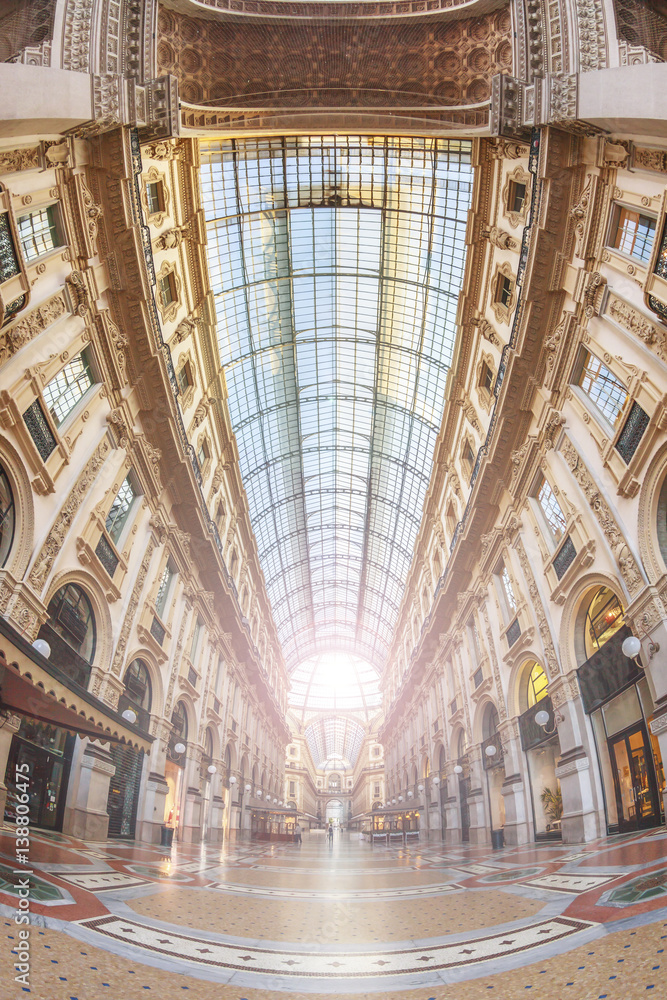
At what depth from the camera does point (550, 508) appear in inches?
747

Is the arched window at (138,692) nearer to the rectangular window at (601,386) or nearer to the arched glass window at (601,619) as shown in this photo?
the arched glass window at (601,619)

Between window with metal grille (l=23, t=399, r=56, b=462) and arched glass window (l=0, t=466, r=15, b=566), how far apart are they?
1.23 m

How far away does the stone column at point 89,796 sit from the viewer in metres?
14.4

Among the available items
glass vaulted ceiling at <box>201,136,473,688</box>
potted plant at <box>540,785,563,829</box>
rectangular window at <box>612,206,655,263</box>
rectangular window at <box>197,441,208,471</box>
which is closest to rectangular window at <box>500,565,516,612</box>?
potted plant at <box>540,785,563,829</box>

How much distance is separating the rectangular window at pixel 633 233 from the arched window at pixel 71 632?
17.7 m

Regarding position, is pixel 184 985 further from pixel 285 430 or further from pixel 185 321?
pixel 285 430

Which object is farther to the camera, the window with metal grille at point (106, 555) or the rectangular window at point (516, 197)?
the rectangular window at point (516, 197)

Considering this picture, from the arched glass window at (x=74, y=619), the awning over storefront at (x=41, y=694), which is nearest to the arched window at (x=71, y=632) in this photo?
the arched glass window at (x=74, y=619)

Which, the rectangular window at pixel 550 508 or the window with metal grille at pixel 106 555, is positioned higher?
the rectangular window at pixel 550 508

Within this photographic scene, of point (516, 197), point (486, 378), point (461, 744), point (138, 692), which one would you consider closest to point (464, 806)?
point (461, 744)

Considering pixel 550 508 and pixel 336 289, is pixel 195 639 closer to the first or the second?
pixel 550 508

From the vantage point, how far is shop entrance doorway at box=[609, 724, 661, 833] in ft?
41.7

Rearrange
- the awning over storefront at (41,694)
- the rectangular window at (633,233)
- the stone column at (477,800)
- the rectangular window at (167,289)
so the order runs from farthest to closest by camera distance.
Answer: the stone column at (477,800) → the rectangular window at (167,289) → the rectangular window at (633,233) → the awning over storefront at (41,694)

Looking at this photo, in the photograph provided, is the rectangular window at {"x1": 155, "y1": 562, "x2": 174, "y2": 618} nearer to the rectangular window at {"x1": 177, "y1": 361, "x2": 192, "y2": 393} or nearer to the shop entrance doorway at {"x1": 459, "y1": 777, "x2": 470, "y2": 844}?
the rectangular window at {"x1": 177, "y1": 361, "x2": 192, "y2": 393}
